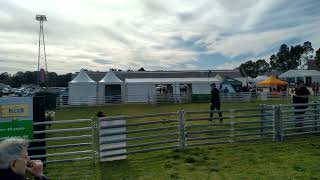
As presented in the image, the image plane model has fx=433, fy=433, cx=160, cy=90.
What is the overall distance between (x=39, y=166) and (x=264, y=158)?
25.0 feet

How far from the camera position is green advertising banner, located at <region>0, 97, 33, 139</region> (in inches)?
372

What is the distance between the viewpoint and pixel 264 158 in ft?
35.3

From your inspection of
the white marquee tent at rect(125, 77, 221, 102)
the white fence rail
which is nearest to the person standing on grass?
the white fence rail

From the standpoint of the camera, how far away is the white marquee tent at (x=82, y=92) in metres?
45.7

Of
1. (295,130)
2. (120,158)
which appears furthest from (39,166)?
(295,130)

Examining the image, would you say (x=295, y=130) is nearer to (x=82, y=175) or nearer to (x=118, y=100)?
(x=82, y=175)

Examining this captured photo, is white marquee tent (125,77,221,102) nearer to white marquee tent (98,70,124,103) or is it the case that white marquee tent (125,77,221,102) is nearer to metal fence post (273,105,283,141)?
white marquee tent (98,70,124,103)

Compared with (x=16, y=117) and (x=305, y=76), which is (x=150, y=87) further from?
(x=305, y=76)

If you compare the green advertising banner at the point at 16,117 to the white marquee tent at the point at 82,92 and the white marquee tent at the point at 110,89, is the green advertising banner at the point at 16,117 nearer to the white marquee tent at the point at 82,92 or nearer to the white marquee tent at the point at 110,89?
the white marquee tent at the point at 110,89

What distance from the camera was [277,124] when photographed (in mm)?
13953

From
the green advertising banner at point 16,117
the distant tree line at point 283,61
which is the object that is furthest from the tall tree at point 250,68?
the green advertising banner at point 16,117

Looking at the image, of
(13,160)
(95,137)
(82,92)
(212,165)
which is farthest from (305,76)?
(13,160)

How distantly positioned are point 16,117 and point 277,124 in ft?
27.0

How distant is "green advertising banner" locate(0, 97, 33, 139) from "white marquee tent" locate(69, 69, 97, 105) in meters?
35.9
